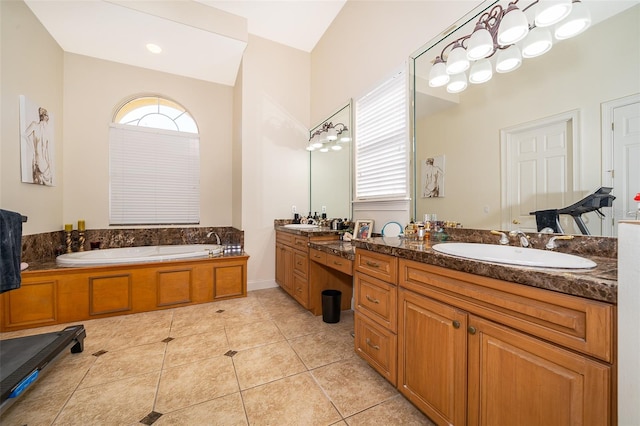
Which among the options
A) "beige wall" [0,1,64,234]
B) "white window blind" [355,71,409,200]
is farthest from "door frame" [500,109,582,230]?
"beige wall" [0,1,64,234]

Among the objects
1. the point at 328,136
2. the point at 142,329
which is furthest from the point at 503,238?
the point at 142,329

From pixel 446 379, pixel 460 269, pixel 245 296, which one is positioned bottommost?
pixel 245 296

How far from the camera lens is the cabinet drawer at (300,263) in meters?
2.80

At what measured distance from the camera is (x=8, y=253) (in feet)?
5.13

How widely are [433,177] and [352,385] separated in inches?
64.2

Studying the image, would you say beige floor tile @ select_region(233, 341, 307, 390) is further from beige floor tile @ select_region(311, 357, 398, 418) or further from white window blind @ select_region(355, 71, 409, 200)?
white window blind @ select_region(355, 71, 409, 200)

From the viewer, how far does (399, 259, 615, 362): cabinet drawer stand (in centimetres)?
73

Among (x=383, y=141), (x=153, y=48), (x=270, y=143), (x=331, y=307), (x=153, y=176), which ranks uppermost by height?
(x=153, y=48)

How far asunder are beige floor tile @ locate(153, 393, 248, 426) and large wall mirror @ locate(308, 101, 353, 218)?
2169 millimetres

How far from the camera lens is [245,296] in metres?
3.41

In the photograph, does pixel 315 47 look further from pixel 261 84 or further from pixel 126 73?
pixel 126 73

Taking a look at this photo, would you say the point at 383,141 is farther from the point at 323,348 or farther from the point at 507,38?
the point at 323,348

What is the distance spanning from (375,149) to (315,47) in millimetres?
2479

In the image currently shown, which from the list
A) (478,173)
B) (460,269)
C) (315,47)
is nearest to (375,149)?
(478,173)
